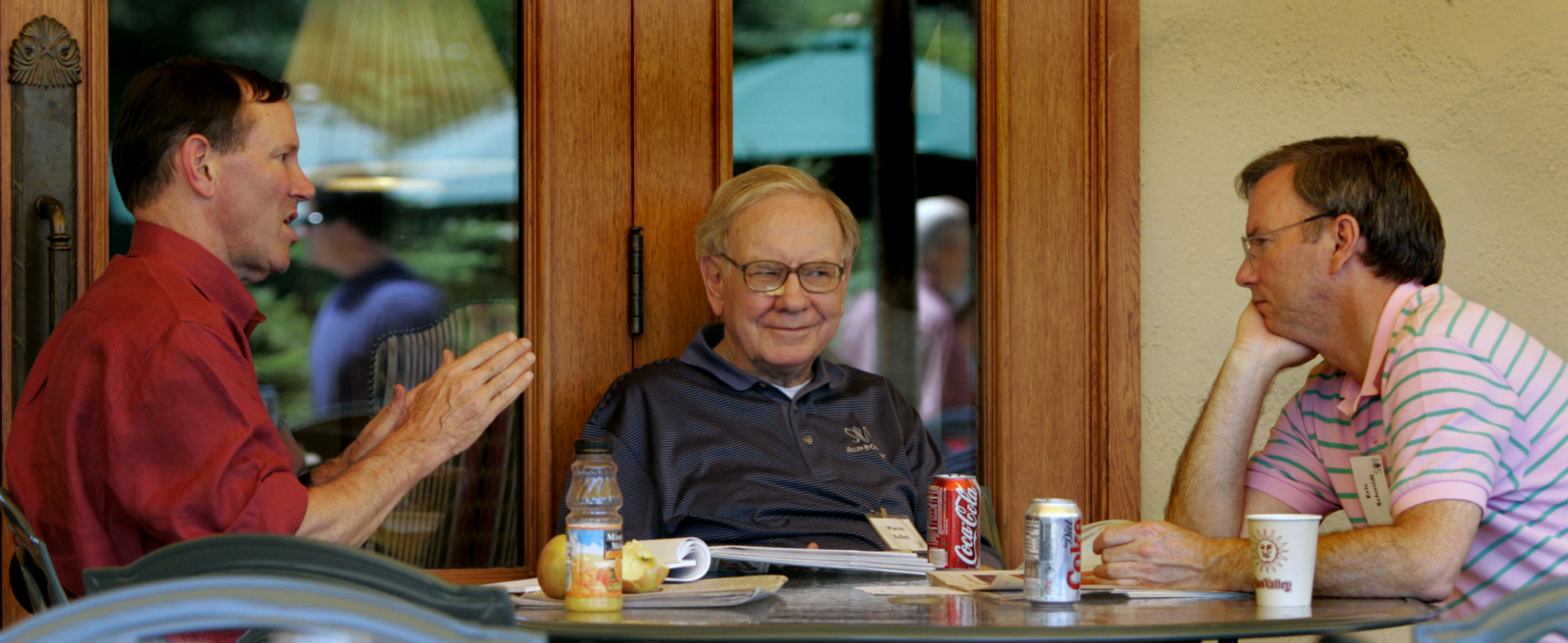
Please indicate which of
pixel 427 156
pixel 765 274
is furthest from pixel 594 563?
pixel 427 156

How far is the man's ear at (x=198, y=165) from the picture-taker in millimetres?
1952

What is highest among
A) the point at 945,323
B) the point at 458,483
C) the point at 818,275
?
the point at 818,275

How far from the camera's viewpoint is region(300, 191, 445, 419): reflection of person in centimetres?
257

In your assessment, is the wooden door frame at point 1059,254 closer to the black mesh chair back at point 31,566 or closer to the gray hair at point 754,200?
the gray hair at point 754,200

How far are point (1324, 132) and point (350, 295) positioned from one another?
87.9 inches

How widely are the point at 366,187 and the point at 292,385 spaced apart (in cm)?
41

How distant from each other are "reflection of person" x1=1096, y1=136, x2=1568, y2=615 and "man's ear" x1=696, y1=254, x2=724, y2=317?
968mm

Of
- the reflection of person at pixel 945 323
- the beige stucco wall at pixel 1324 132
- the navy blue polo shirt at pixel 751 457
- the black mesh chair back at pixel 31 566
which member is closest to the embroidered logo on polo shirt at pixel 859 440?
the navy blue polo shirt at pixel 751 457

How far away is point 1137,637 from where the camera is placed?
1220 mm

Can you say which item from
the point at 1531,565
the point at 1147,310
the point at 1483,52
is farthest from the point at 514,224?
the point at 1483,52

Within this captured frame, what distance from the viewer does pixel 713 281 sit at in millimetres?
2721

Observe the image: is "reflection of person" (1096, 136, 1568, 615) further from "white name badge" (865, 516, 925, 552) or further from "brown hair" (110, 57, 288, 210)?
"brown hair" (110, 57, 288, 210)

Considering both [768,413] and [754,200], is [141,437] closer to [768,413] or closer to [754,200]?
[768,413]

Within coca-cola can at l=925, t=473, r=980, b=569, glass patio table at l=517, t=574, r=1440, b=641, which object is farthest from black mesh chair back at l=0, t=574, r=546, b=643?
coca-cola can at l=925, t=473, r=980, b=569
